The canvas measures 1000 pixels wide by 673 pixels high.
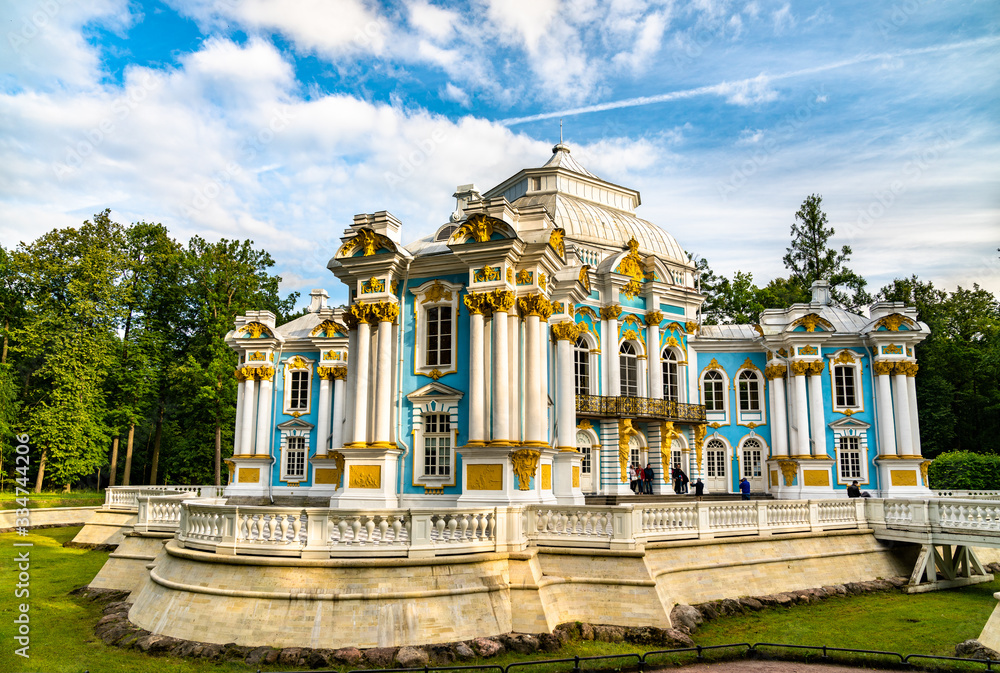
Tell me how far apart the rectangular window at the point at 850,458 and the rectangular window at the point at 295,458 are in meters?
20.0

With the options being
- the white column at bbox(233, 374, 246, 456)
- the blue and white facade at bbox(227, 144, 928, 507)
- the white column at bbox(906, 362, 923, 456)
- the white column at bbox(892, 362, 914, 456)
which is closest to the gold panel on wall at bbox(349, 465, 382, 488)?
the blue and white facade at bbox(227, 144, 928, 507)

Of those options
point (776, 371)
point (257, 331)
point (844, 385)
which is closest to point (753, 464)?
point (776, 371)

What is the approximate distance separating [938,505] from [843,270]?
28.0 meters

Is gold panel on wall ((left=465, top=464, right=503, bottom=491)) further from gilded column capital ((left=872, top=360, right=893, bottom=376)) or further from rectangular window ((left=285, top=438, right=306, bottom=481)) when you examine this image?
gilded column capital ((left=872, top=360, right=893, bottom=376))

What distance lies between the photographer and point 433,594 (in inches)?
406

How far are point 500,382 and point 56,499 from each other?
23770 millimetres

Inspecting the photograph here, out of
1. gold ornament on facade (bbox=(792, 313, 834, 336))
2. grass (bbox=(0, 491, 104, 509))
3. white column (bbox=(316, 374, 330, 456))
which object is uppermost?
gold ornament on facade (bbox=(792, 313, 834, 336))

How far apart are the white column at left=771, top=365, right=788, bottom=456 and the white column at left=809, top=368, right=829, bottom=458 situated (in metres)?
0.94

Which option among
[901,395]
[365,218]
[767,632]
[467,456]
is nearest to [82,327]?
[365,218]

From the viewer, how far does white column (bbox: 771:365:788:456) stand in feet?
87.3

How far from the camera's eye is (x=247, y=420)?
92.6ft

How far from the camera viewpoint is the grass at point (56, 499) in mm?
28062

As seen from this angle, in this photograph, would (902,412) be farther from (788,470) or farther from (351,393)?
(351,393)

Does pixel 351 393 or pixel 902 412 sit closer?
pixel 351 393
